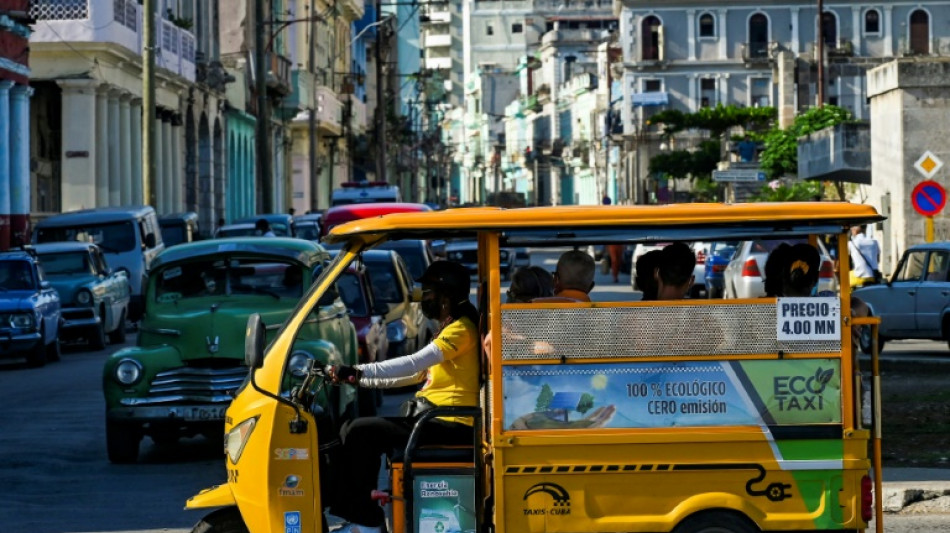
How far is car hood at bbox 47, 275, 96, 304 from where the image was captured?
28.5 metres

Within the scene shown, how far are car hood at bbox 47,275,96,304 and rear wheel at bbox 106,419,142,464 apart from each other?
14.1m

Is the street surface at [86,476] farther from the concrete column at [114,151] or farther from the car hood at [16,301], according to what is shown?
the concrete column at [114,151]

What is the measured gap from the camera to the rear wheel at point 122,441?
1453cm

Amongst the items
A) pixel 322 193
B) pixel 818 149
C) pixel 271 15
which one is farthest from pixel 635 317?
pixel 322 193

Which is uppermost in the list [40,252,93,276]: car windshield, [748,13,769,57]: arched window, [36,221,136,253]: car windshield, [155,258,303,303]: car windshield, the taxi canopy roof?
[748,13,769,57]: arched window

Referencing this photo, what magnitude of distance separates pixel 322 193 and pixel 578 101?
72.8m

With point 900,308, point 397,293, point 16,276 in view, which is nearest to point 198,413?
point 397,293

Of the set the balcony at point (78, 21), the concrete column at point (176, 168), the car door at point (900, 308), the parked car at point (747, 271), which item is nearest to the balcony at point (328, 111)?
the concrete column at point (176, 168)

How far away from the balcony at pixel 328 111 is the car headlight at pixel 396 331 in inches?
2037

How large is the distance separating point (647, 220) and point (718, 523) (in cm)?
139

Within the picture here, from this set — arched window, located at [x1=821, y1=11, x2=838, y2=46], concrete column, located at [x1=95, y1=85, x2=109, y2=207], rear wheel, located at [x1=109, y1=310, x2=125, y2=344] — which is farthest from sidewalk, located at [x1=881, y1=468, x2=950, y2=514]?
arched window, located at [x1=821, y1=11, x2=838, y2=46]

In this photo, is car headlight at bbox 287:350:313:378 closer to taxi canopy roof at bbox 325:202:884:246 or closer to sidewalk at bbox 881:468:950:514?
sidewalk at bbox 881:468:950:514

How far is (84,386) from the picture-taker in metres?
21.9

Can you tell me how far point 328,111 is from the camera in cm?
7700
